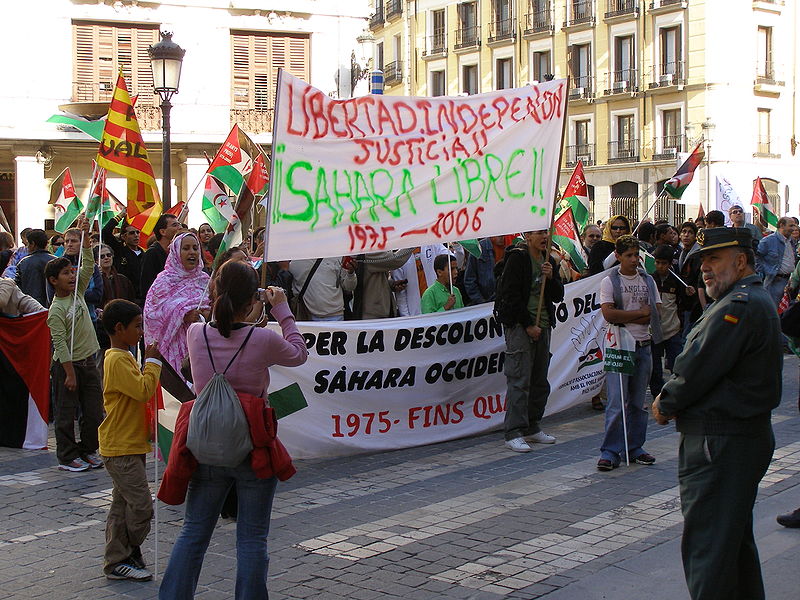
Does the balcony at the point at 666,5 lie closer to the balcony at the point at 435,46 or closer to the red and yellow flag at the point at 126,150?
the balcony at the point at 435,46

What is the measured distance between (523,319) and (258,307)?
12.5 ft

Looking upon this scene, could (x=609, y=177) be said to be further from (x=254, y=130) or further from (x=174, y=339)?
(x=174, y=339)

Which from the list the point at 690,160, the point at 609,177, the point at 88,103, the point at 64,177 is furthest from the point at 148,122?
the point at 609,177

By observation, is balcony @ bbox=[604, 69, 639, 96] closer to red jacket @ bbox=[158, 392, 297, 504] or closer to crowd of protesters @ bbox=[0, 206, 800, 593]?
crowd of protesters @ bbox=[0, 206, 800, 593]

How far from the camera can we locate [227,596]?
5215 millimetres

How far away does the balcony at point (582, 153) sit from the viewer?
50.6 m

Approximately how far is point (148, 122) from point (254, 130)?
2.46m

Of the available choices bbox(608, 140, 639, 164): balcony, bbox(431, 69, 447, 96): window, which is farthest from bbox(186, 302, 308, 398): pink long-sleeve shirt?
bbox(431, 69, 447, 96): window

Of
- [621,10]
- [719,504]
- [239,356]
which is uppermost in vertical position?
[621,10]

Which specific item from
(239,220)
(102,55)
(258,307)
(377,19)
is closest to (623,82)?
(377,19)

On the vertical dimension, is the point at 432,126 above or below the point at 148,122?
below

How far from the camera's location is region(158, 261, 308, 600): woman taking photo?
14.5ft

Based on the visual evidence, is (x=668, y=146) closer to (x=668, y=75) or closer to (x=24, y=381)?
(x=668, y=75)

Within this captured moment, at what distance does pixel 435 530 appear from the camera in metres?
6.38
